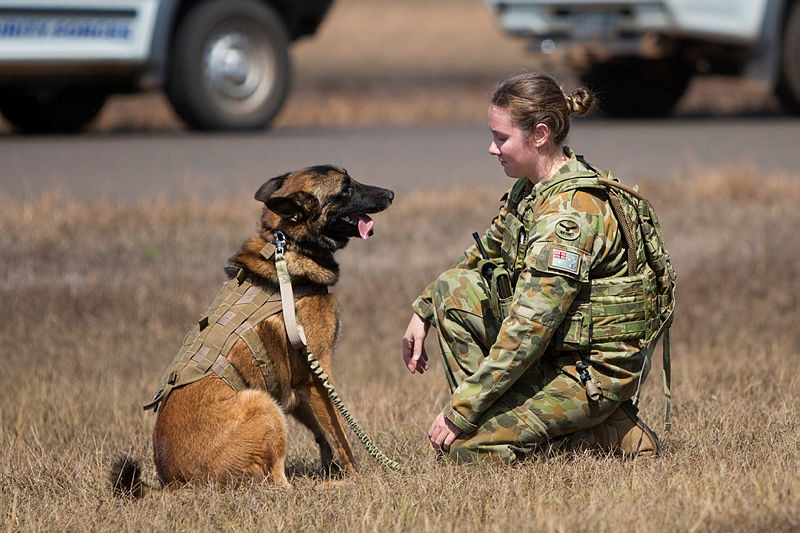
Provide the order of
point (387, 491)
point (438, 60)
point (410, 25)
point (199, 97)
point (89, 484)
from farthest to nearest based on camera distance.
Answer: point (410, 25) → point (438, 60) → point (199, 97) → point (89, 484) → point (387, 491)

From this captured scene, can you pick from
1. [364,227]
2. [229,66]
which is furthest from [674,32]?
[364,227]

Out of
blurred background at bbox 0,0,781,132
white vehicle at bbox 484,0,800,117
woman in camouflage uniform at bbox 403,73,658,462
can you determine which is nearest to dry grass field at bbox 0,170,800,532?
woman in camouflage uniform at bbox 403,73,658,462

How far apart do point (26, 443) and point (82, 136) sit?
292 inches

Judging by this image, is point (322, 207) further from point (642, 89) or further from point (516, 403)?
point (642, 89)

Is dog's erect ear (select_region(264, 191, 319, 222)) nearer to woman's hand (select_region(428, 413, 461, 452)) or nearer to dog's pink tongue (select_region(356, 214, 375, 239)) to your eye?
dog's pink tongue (select_region(356, 214, 375, 239))

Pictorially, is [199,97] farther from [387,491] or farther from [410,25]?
[410,25]

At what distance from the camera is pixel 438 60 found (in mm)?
25734

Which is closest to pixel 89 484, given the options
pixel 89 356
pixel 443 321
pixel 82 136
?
pixel 443 321

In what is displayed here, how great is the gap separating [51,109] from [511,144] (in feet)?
29.6

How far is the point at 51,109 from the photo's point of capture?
11.9 m

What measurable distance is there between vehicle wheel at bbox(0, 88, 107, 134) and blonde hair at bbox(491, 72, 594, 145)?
28.8 ft

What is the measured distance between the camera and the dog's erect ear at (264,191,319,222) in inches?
166

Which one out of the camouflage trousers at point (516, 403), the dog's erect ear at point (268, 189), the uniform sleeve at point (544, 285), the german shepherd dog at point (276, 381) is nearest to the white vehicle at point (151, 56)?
the dog's erect ear at point (268, 189)

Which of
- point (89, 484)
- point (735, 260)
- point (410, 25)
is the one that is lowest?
point (410, 25)
